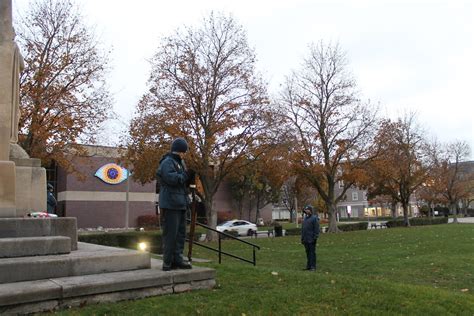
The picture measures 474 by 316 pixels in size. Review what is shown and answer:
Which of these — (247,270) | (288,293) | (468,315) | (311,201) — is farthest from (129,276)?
(311,201)

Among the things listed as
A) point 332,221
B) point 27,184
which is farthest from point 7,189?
point 332,221

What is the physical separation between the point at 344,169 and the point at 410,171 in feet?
41.4

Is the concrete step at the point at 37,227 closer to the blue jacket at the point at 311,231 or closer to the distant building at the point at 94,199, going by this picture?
the blue jacket at the point at 311,231

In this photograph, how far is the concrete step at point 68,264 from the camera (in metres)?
5.03

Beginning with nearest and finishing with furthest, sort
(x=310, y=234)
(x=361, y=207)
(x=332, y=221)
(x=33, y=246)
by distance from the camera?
1. (x=33, y=246)
2. (x=310, y=234)
3. (x=332, y=221)
4. (x=361, y=207)

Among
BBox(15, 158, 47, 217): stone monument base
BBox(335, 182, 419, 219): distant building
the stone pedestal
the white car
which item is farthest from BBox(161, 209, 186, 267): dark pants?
BBox(335, 182, 419, 219): distant building

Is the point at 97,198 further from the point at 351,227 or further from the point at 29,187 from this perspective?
the point at 29,187

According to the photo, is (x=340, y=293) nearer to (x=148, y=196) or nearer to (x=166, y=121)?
(x=166, y=121)

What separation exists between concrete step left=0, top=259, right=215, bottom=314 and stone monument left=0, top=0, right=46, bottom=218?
2.20 meters

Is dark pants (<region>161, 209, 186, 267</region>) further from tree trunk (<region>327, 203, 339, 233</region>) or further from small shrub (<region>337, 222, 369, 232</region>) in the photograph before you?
small shrub (<region>337, 222, 369, 232</region>)

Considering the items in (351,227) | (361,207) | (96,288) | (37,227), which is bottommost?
(351,227)

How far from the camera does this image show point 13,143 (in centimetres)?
756

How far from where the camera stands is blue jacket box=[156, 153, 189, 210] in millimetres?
5934

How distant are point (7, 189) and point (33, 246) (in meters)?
1.36
